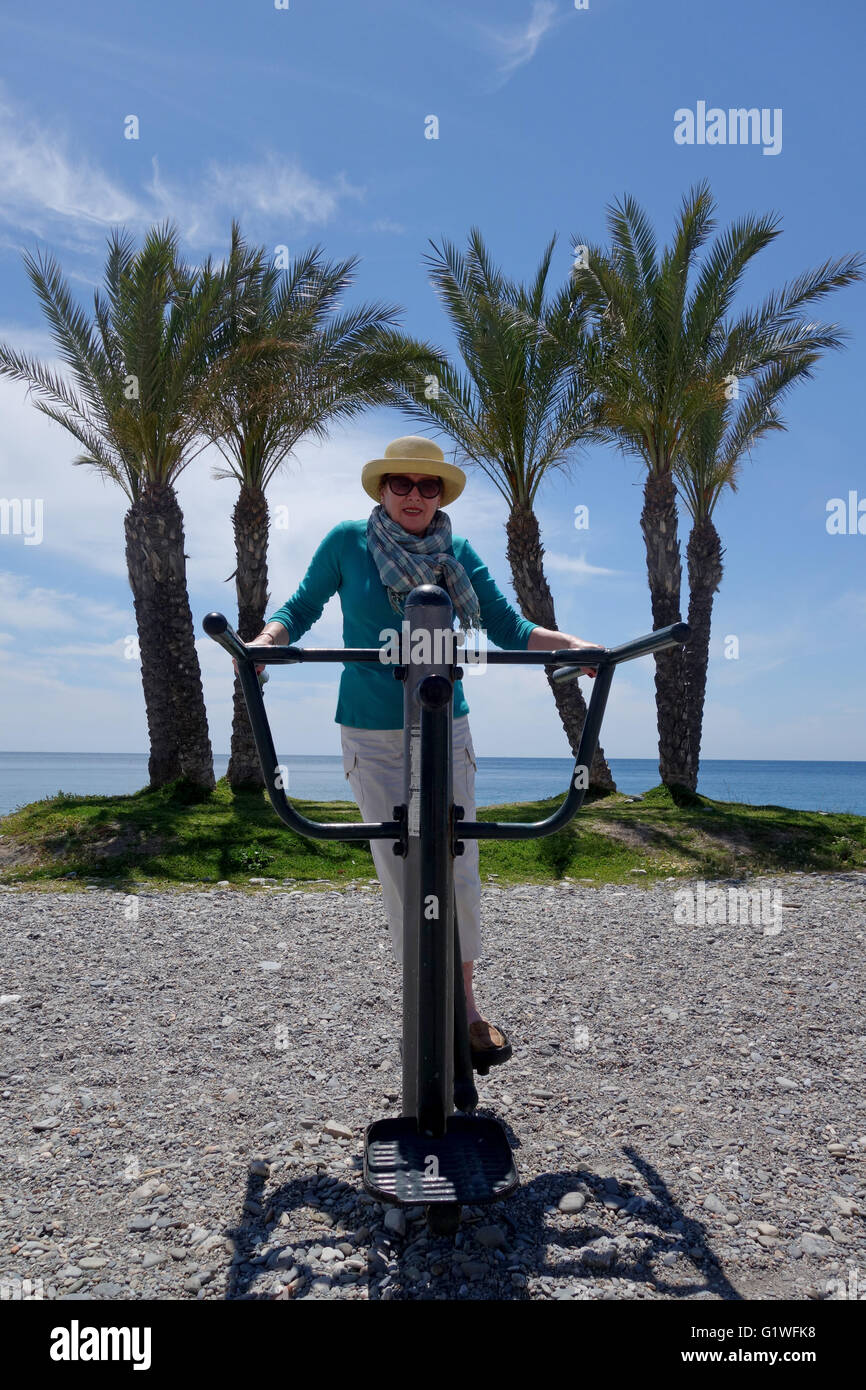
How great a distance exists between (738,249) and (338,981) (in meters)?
10.3

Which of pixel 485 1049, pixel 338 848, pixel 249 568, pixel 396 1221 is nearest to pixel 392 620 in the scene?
pixel 485 1049

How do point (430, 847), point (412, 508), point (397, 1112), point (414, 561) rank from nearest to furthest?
point (430, 847) < point (414, 561) < point (412, 508) < point (397, 1112)

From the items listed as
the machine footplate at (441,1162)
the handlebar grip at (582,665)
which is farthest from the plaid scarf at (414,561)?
the machine footplate at (441,1162)

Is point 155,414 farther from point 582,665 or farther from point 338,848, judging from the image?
point 582,665

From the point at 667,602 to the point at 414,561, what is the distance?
10097 millimetres

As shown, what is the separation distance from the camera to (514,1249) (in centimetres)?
200

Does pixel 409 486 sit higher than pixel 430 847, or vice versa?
pixel 409 486

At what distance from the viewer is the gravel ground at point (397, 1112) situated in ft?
6.40

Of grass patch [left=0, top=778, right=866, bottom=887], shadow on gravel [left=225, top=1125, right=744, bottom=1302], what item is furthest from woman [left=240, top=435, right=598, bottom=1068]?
grass patch [left=0, top=778, right=866, bottom=887]

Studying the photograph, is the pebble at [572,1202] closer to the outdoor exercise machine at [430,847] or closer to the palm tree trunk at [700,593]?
the outdoor exercise machine at [430,847]

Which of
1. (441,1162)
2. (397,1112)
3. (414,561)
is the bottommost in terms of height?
(397,1112)

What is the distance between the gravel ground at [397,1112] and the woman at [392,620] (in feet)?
1.79
